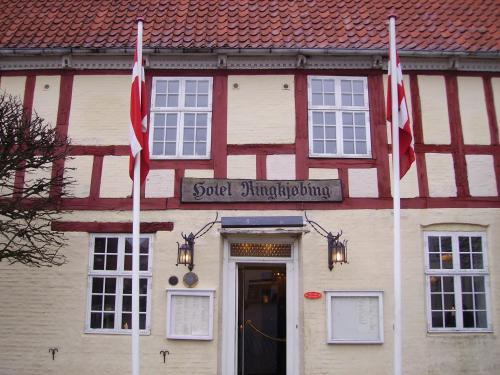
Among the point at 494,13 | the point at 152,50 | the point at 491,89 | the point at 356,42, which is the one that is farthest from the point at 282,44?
the point at 494,13

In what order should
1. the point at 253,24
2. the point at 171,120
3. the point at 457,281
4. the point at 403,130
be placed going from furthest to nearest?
the point at 253,24, the point at 171,120, the point at 457,281, the point at 403,130

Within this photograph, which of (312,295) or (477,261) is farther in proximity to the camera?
(477,261)

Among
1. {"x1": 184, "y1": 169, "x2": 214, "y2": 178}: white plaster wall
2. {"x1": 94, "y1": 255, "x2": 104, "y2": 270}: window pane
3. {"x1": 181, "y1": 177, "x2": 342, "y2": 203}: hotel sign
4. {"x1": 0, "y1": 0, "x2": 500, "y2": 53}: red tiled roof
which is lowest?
{"x1": 94, "y1": 255, "x2": 104, "y2": 270}: window pane

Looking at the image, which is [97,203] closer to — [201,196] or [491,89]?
[201,196]

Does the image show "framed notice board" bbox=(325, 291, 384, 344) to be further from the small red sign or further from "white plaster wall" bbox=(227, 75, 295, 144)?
"white plaster wall" bbox=(227, 75, 295, 144)

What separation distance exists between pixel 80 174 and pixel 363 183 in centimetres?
504

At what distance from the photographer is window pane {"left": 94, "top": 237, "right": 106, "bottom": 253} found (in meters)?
9.63

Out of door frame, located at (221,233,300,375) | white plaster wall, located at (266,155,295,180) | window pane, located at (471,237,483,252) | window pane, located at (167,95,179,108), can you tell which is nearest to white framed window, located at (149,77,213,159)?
window pane, located at (167,95,179,108)

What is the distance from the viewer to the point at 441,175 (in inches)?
382

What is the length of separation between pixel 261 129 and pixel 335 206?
6.28 feet

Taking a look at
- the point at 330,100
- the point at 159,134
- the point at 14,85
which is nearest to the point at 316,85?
the point at 330,100

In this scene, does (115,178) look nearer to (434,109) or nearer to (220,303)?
(220,303)

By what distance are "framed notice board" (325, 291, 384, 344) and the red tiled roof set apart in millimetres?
4470

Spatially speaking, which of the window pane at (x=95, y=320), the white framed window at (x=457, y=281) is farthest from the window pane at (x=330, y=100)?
the window pane at (x=95, y=320)
